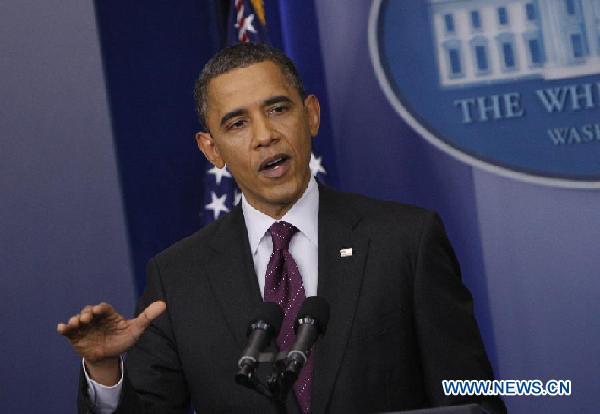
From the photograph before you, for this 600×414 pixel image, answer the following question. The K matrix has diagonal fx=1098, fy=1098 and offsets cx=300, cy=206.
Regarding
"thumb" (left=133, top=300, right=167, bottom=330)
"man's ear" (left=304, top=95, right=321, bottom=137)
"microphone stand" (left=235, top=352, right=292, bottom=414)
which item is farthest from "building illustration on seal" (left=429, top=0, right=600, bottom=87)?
"microphone stand" (left=235, top=352, right=292, bottom=414)

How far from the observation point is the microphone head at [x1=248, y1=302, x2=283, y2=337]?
192cm

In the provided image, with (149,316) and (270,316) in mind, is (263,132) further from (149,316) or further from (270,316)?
(270,316)

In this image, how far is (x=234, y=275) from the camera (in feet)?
8.92

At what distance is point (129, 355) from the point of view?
2727mm

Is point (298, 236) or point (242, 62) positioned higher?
point (242, 62)

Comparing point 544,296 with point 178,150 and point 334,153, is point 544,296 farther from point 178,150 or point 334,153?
point 178,150

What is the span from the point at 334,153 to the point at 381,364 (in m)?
1.47

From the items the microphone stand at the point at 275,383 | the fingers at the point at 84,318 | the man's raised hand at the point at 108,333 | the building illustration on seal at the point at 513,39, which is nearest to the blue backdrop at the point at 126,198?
the building illustration on seal at the point at 513,39

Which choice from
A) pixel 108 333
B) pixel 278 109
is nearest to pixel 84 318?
pixel 108 333

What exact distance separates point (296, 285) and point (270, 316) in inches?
26.5

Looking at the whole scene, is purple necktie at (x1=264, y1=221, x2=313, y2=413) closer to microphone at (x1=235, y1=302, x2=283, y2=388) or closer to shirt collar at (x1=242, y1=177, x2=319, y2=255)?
shirt collar at (x1=242, y1=177, x2=319, y2=255)

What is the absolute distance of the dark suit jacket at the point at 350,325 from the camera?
257cm

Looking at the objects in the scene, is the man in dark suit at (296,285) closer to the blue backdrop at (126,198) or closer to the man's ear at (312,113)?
the man's ear at (312,113)

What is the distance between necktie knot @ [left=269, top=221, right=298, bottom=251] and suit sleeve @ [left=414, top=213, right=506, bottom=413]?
1.05ft
